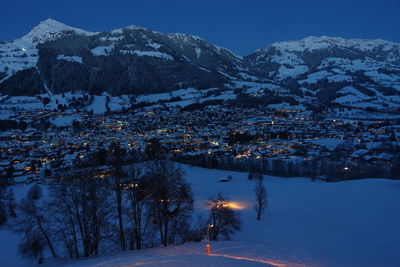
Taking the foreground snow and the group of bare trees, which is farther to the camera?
the group of bare trees

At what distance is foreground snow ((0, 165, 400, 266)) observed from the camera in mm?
14160

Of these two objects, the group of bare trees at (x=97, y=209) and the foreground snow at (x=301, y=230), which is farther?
the group of bare trees at (x=97, y=209)

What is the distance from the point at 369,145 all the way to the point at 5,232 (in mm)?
71663

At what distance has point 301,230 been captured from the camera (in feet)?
76.1

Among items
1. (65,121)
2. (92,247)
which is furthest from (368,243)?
(65,121)

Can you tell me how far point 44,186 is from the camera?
127 ft

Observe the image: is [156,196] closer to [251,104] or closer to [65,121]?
[65,121]

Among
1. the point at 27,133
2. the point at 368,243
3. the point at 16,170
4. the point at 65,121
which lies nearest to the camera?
the point at 368,243

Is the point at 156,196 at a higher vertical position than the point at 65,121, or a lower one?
lower

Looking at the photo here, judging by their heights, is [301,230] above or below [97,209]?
below

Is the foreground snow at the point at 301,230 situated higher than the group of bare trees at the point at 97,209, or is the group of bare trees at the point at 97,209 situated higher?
the group of bare trees at the point at 97,209

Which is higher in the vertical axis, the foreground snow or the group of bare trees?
the group of bare trees

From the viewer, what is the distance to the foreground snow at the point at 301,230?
14160mm

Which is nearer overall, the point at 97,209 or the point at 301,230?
the point at 97,209
